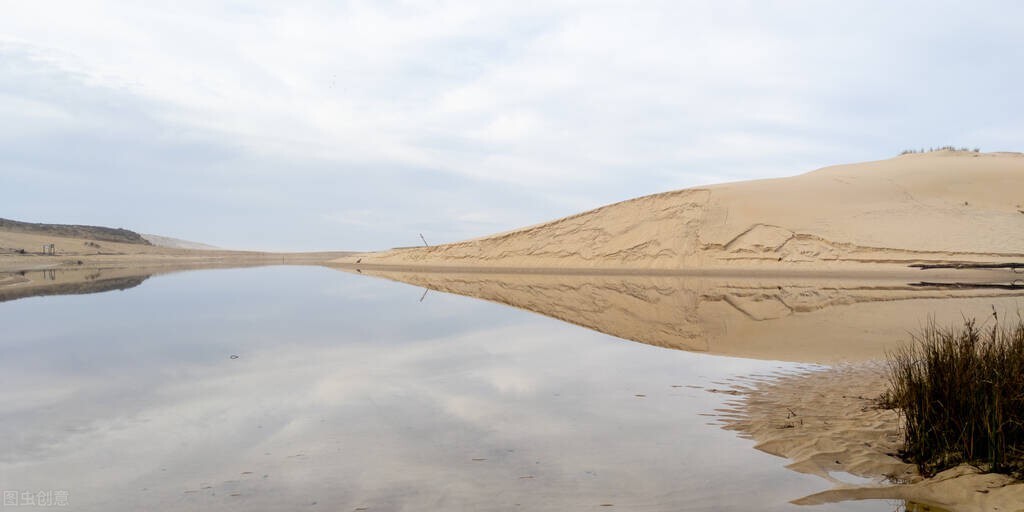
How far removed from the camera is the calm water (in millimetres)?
3607

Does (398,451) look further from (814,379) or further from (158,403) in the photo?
(814,379)

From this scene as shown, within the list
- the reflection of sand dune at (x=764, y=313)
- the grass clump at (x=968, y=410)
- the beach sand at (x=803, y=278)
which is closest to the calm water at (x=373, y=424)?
the beach sand at (x=803, y=278)

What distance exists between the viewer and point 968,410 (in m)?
4.15

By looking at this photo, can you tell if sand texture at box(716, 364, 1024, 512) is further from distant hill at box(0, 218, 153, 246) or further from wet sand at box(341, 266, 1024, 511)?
distant hill at box(0, 218, 153, 246)

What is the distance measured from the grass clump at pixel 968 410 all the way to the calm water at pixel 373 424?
849 millimetres

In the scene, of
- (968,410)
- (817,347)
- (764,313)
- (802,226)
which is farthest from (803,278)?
(968,410)

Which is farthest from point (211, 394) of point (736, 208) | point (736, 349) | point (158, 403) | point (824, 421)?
point (736, 208)

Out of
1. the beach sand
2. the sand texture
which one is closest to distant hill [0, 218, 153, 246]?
the beach sand

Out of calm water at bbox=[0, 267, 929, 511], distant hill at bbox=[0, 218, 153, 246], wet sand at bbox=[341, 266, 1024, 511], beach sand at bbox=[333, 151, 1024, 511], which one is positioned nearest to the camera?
calm water at bbox=[0, 267, 929, 511]

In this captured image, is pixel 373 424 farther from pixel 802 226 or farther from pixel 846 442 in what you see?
pixel 802 226

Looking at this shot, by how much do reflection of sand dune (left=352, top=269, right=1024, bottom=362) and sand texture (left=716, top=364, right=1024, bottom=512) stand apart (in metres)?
2.01

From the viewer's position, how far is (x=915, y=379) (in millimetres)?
4781

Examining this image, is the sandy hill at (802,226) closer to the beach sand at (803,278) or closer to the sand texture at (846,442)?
the beach sand at (803,278)

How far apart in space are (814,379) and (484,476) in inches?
168
